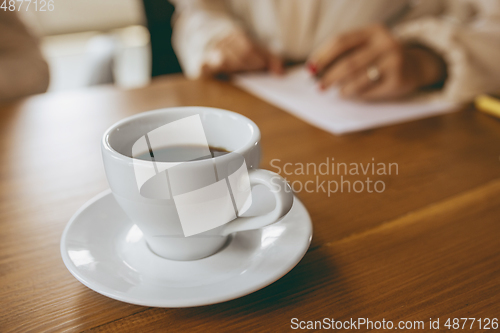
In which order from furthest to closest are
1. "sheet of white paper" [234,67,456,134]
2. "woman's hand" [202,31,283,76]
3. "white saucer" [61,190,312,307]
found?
"woman's hand" [202,31,283,76] → "sheet of white paper" [234,67,456,134] → "white saucer" [61,190,312,307]

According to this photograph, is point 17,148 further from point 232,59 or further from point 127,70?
point 127,70

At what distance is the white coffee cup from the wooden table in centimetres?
4

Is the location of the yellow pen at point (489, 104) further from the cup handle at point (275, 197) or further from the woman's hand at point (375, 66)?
the cup handle at point (275, 197)

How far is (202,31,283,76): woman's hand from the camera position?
2.33ft

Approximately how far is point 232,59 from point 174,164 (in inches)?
21.8

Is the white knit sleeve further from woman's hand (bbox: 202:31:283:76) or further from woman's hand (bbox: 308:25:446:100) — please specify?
woman's hand (bbox: 202:31:283:76)

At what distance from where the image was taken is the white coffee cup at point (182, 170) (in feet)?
0.73

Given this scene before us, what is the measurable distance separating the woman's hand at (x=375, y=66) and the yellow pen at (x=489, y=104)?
0.32 feet

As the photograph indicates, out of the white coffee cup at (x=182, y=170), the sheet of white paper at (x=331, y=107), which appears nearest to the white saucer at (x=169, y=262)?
the white coffee cup at (x=182, y=170)

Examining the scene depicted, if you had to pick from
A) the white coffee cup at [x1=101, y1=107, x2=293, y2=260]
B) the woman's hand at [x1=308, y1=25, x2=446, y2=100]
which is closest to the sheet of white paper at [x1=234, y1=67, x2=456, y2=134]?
the woman's hand at [x1=308, y1=25, x2=446, y2=100]

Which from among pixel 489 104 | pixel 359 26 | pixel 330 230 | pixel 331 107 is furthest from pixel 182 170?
pixel 359 26

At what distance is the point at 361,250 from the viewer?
0.27m

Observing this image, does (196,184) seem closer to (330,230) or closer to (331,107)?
(330,230)

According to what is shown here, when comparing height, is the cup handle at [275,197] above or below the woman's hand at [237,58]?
above
